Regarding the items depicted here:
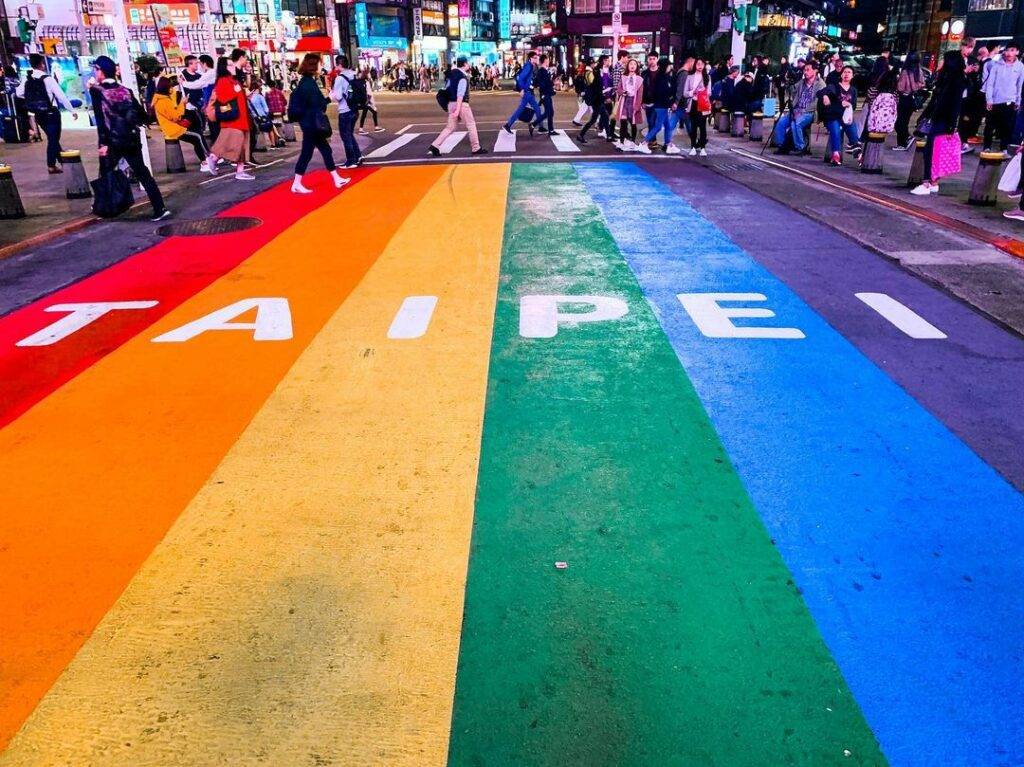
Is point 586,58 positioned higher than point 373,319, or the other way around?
point 586,58

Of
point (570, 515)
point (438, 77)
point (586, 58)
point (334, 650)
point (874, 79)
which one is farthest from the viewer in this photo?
point (438, 77)

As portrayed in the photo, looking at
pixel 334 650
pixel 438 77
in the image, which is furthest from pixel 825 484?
pixel 438 77

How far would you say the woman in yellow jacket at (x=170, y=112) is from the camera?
15.0 meters

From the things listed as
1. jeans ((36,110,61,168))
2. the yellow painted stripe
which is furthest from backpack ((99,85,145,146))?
the yellow painted stripe

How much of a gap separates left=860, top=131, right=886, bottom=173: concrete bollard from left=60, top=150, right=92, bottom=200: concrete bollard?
13.8 metres

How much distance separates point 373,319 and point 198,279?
2579mm

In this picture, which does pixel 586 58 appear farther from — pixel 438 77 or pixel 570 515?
pixel 570 515

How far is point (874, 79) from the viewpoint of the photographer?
49.2ft

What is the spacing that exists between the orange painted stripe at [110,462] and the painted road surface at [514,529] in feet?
0.07

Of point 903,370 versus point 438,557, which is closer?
point 438,557

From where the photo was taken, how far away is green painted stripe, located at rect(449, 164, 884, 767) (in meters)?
2.46

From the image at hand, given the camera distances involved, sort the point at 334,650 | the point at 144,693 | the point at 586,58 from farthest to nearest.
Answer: the point at 586,58 < the point at 334,650 < the point at 144,693

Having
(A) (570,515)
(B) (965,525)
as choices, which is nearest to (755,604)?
(A) (570,515)

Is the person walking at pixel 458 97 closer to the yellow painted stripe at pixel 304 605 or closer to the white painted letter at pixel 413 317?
the white painted letter at pixel 413 317
